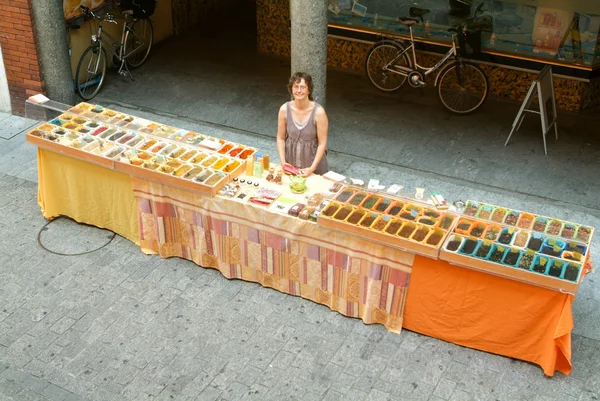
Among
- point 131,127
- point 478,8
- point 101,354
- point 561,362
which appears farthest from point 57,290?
point 478,8

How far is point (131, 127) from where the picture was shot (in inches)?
335

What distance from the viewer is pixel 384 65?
12031mm

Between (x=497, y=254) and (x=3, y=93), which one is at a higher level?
(x=497, y=254)

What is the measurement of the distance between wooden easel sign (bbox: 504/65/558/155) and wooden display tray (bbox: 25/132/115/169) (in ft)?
18.3

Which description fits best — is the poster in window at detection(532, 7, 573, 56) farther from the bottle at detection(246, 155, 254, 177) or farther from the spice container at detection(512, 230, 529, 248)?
the bottle at detection(246, 155, 254, 177)

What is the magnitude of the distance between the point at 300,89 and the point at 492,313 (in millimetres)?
Answer: 2775

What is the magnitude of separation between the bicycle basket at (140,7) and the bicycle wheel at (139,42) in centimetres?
23

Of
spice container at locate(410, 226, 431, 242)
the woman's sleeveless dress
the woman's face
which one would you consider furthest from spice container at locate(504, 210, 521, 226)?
the woman's face

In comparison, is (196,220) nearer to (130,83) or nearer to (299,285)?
(299,285)

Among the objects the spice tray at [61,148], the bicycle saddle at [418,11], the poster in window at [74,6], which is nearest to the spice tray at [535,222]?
the spice tray at [61,148]

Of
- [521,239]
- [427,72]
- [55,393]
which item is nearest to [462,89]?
[427,72]

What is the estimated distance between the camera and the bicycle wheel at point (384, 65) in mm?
11984

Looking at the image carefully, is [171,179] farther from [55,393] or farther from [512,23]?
[512,23]

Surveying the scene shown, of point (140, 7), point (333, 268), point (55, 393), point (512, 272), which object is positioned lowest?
point (55, 393)
